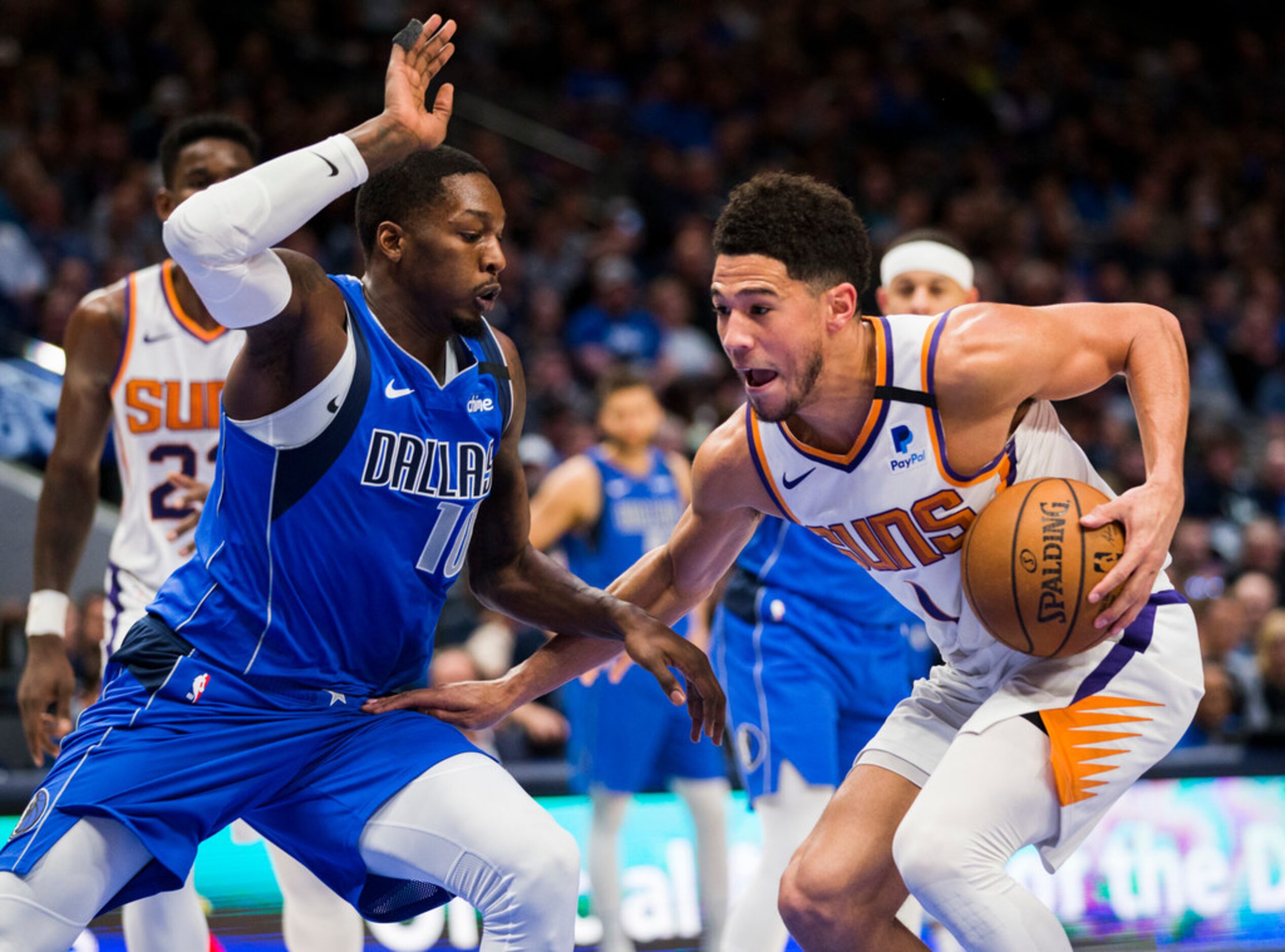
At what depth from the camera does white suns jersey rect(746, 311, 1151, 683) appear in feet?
11.3

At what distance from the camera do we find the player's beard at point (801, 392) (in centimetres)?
340

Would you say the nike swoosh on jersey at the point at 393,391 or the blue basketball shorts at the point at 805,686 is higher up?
the nike swoosh on jersey at the point at 393,391

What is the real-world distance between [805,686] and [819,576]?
0.40m

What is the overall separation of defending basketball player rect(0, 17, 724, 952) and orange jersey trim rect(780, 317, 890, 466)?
21.7 inches

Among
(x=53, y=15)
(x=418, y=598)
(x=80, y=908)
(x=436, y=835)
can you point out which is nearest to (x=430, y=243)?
(x=418, y=598)

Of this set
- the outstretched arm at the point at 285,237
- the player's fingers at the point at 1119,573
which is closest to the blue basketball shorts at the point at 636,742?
the player's fingers at the point at 1119,573

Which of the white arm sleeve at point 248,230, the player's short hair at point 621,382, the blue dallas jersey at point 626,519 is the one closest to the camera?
the white arm sleeve at point 248,230

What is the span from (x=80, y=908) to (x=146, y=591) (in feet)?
Result: 4.91

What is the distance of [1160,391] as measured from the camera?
3.39 meters

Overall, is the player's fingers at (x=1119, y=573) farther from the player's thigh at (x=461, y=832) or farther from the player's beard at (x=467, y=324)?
the player's beard at (x=467, y=324)

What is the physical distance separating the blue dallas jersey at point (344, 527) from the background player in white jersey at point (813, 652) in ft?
6.10

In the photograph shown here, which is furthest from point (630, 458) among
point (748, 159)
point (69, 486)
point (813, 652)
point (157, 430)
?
point (748, 159)

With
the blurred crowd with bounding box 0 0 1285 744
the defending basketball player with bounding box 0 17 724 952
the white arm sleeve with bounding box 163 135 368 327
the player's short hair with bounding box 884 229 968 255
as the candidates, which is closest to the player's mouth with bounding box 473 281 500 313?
the defending basketball player with bounding box 0 17 724 952

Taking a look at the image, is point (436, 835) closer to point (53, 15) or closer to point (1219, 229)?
point (53, 15)
